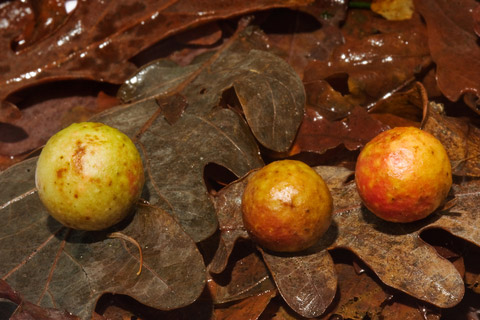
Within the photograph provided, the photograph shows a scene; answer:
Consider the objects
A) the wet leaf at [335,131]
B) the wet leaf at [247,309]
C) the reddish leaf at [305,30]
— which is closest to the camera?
the wet leaf at [247,309]

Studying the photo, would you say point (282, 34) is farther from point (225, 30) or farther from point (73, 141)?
point (73, 141)

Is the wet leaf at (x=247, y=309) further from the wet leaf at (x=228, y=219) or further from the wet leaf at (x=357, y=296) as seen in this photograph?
the wet leaf at (x=357, y=296)

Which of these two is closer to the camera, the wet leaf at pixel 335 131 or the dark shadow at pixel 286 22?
the wet leaf at pixel 335 131

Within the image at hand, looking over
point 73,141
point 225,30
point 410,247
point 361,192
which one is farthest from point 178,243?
point 225,30

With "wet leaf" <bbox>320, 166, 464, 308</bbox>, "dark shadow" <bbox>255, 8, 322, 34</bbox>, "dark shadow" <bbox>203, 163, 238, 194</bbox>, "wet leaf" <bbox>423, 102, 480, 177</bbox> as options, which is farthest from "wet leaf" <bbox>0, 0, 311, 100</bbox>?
"wet leaf" <bbox>320, 166, 464, 308</bbox>

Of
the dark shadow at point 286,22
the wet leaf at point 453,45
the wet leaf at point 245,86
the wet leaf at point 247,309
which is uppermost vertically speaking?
the wet leaf at point 245,86

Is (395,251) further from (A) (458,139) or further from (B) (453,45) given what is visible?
(B) (453,45)

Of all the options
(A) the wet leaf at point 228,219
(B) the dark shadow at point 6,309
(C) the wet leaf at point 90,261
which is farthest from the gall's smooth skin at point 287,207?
(B) the dark shadow at point 6,309
